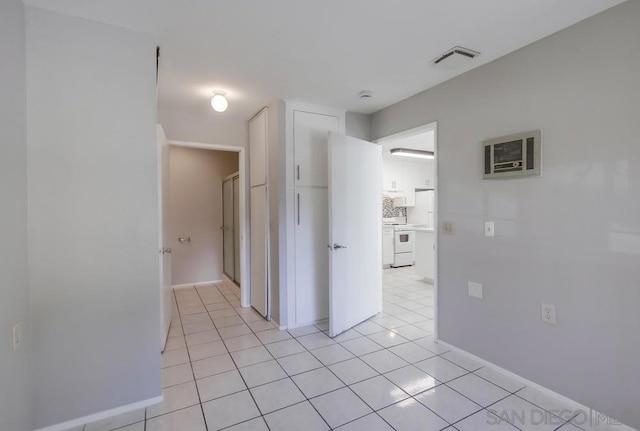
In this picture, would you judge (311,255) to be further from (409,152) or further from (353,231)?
(409,152)

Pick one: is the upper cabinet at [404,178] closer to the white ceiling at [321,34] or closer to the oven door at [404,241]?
the oven door at [404,241]

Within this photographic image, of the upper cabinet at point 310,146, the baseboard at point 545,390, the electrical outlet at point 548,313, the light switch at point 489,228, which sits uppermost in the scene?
the upper cabinet at point 310,146

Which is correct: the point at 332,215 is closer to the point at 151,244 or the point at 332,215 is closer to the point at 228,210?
the point at 151,244

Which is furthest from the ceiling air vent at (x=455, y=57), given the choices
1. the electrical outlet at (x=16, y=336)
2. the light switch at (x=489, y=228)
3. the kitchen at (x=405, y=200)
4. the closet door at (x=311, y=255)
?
the electrical outlet at (x=16, y=336)

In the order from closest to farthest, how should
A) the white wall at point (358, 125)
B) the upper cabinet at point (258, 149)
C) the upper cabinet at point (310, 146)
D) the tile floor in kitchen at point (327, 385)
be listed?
the tile floor in kitchen at point (327, 385) → the upper cabinet at point (310, 146) → the upper cabinet at point (258, 149) → the white wall at point (358, 125)

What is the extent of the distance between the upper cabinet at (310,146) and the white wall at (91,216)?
155cm

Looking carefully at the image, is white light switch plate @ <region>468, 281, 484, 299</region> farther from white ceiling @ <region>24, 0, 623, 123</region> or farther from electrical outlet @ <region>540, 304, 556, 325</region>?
white ceiling @ <region>24, 0, 623, 123</region>

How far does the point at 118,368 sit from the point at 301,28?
2.45 metres

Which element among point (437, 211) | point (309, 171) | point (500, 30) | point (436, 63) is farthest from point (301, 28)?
point (437, 211)

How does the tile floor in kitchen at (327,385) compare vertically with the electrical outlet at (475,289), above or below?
below

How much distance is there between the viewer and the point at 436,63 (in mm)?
2373

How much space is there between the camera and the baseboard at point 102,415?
175 cm

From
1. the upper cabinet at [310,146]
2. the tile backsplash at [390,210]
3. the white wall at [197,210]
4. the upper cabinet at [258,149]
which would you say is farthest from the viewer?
the tile backsplash at [390,210]

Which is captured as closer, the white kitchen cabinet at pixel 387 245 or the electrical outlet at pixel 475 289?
the electrical outlet at pixel 475 289
